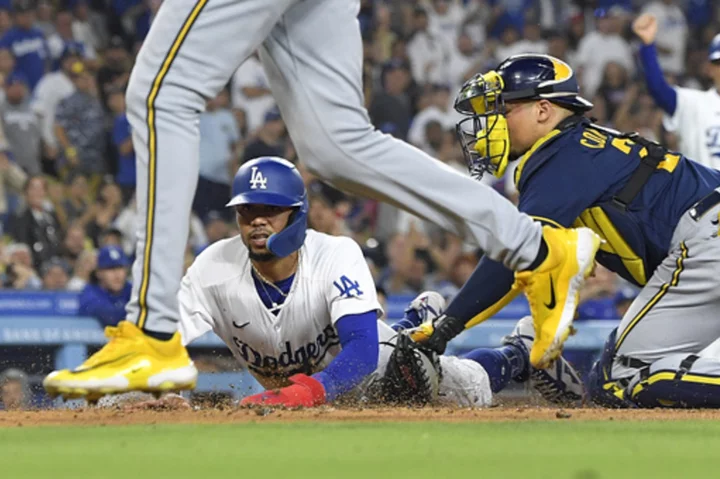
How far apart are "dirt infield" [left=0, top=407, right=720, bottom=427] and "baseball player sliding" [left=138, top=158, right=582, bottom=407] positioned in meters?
0.51

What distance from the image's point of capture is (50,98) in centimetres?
1301

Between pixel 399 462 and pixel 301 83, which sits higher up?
pixel 301 83

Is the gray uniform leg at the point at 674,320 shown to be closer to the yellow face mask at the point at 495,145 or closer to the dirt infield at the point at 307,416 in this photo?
the dirt infield at the point at 307,416

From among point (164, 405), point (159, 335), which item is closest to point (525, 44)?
point (164, 405)

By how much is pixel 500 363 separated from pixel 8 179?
6.84 m

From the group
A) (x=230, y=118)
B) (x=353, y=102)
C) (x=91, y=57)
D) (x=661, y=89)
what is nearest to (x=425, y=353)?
(x=353, y=102)

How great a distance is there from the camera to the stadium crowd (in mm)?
11820

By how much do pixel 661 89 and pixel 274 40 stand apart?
5.41m

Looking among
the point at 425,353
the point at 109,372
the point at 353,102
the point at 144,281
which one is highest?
the point at 353,102

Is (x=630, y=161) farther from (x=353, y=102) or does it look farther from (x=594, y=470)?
(x=594, y=470)

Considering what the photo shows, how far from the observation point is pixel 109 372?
4.17m

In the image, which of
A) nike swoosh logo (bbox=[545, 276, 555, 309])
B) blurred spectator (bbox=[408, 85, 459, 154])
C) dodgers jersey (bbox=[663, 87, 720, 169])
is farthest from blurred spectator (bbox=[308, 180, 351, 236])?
nike swoosh logo (bbox=[545, 276, 555, 309])

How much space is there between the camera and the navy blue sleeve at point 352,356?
5.80 meters

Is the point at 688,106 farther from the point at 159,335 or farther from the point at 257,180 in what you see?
the point at 159,335
